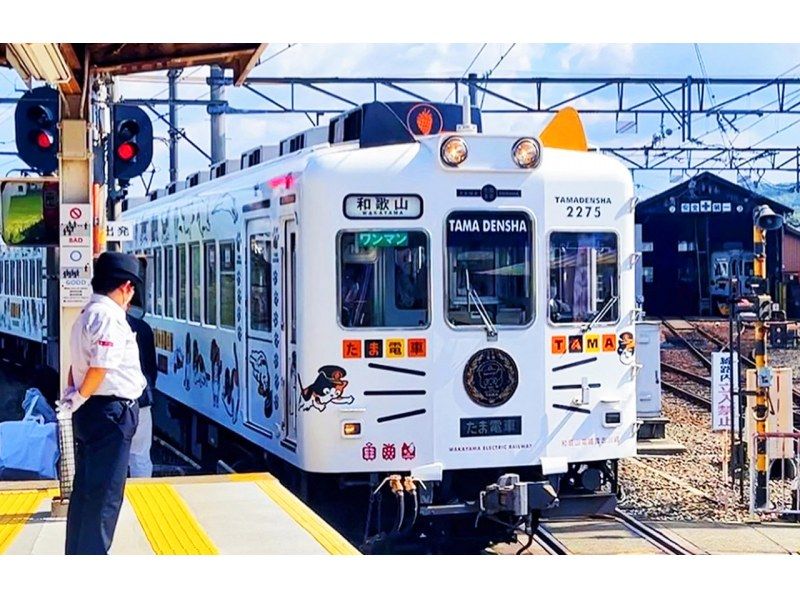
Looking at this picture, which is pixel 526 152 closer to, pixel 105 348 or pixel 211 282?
pixel 211 282

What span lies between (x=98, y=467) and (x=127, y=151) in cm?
350

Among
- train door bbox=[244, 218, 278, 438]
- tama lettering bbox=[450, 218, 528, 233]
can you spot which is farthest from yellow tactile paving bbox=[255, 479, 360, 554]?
tama lettering bbox=[450, 218, 528, 233]

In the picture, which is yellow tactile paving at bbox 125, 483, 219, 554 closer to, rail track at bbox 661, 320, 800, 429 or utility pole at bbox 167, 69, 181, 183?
rail track at bbox 661, 320, 800, 429

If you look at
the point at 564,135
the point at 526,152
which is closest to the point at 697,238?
the point at 564,135

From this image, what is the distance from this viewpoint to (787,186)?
28906mm

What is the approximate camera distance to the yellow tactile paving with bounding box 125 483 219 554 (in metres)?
5.61

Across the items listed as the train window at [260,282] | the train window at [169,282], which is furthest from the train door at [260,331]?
the train window at [169,282]

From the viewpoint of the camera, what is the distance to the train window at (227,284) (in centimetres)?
850

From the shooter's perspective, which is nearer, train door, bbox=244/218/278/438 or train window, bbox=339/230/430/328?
train window, bbox=339/230/430/328

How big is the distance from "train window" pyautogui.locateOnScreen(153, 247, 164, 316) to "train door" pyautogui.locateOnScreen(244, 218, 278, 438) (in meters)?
3.31

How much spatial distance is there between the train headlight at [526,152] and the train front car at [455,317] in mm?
11

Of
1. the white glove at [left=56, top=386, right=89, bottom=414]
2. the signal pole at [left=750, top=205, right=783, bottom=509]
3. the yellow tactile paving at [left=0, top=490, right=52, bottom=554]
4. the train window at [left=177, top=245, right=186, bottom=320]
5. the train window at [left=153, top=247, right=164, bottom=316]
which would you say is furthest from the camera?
the train window at [left=153, top=247, right=164, bottom=316]

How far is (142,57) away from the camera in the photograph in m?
6.75

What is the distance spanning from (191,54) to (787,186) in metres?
24.0
